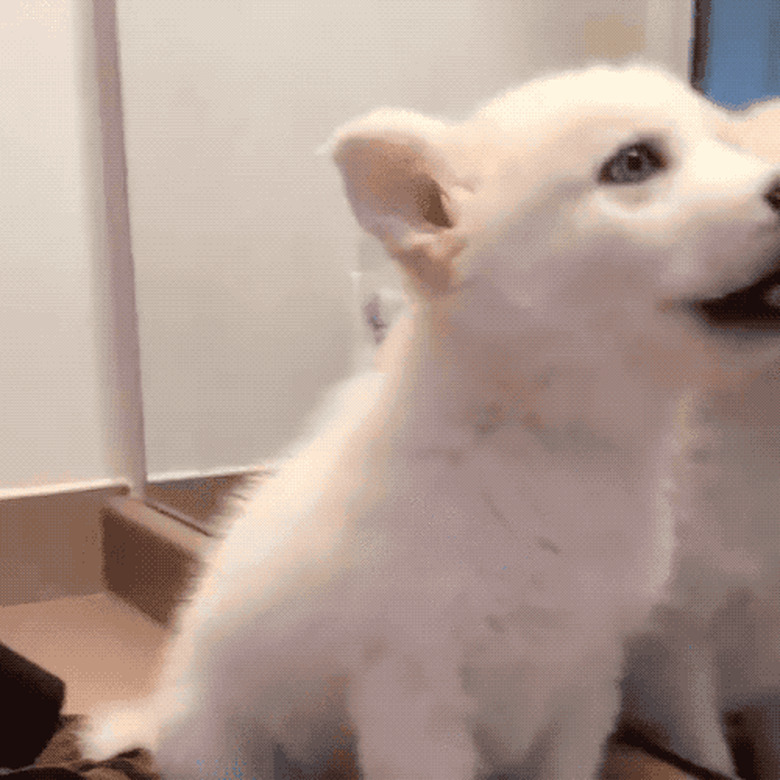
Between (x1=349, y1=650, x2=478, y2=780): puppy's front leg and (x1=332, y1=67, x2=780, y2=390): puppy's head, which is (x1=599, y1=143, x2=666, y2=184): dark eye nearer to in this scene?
(x1=332, y1=67, x2=780, y2=390): puppy's head

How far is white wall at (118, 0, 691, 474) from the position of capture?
1581 millimetres

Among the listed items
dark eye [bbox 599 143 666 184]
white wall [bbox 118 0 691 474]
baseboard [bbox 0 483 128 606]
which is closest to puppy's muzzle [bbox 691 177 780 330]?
dark eye [bbox 599 143 666 184]

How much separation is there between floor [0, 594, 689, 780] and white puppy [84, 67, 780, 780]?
0.72 meters

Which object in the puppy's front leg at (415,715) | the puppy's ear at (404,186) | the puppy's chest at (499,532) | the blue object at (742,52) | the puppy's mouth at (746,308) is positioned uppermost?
the blue object at (742,52)

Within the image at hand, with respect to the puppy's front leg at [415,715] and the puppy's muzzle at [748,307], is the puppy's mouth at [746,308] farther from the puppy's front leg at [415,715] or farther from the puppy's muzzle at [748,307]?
the puppy's front leg at [415,715]

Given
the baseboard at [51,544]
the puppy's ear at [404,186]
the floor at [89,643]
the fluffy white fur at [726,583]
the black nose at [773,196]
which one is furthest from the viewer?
the baseboard at [51,544]

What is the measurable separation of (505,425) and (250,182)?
1159 mm

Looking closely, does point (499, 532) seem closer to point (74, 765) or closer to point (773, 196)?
point (773, 196)

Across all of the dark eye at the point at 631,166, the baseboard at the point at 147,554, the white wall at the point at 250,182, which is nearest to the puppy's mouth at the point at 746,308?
the dark eye at the point at 631,166

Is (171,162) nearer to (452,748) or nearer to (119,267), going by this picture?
(119,267)

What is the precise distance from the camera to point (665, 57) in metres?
1.02

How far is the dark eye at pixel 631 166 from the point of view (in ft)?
2.27

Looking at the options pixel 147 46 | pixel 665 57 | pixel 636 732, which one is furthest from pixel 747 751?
pixel 147 46

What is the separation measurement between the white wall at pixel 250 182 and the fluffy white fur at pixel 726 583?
0.72m
